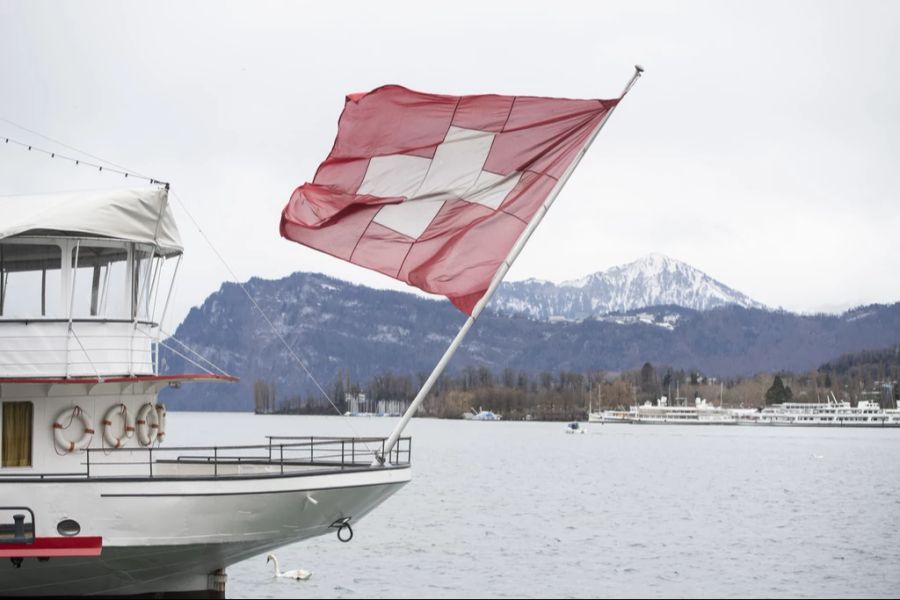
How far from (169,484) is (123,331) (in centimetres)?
382

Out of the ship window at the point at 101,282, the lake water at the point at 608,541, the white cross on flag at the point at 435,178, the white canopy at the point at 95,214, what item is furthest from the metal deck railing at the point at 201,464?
the lake water at the point at 608,541

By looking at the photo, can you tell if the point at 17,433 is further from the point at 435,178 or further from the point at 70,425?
the point at 435,178

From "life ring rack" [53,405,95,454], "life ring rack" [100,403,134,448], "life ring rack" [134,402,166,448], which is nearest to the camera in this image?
"life ring rack" [53,405,95,454]

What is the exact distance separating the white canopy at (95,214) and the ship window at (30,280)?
0.53 metres

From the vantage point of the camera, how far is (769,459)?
130875 millimetres

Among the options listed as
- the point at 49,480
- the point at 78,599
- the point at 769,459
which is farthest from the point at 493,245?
the point at 769,459

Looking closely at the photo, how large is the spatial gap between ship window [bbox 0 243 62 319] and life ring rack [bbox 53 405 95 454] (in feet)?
6.00

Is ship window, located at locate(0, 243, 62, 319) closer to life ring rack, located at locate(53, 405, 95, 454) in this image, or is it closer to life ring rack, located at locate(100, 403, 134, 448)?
life ring rack, located at locate(53, 405, 95, 454)

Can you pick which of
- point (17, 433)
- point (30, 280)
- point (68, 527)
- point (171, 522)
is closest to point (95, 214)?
point (30, 280)

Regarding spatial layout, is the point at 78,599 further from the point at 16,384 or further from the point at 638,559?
the point at 638,559

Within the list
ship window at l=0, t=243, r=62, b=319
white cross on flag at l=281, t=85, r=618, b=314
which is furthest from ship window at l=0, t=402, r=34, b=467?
white cross on flag at l=281, t=85, r=618, b=314

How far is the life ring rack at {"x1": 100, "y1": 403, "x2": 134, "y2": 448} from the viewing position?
24.7 m

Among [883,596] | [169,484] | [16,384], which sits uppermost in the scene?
[16,384]

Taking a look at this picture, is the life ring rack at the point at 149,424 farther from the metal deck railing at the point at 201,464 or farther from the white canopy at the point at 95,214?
the white canopy at the point at 95,214
